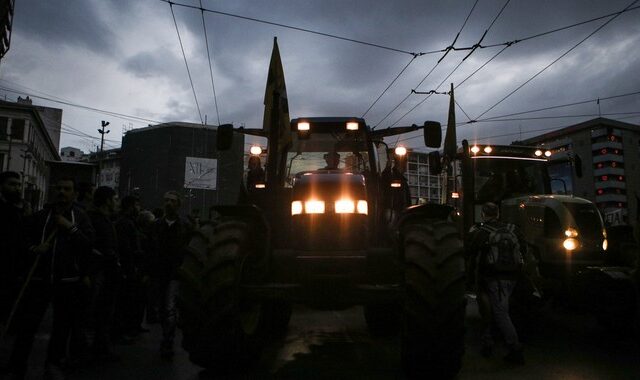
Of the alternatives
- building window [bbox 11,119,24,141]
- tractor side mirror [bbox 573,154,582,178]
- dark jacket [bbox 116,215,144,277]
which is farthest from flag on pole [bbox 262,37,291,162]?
building window [bbox 11,119,24,141]

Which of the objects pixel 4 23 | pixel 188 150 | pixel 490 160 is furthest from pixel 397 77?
pixel 188 150

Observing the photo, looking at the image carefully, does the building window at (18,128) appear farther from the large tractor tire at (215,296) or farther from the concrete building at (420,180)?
the concrete building at (420,180)

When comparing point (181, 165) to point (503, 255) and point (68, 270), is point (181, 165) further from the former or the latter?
point (503, 255)

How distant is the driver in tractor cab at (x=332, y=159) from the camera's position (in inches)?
231

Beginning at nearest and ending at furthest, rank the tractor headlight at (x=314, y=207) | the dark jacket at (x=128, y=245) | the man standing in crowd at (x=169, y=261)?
the tractor headlight at (x=314, y=207), the man standing in crowd at (x=169, y=261), the dark jacket at (x=128, y=245)

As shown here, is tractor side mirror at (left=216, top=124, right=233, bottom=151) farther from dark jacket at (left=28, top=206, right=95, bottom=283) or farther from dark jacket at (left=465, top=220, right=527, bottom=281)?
dark jacket at (left=465, top=220, right=527, bottom=281)

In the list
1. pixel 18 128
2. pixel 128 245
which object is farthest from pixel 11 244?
pixel 18 128

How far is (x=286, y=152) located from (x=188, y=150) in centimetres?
5715

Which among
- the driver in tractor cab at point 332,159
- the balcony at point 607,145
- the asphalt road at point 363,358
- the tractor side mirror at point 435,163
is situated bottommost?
the asphalt road at point 363,358

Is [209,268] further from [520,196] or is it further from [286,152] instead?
[520,196]

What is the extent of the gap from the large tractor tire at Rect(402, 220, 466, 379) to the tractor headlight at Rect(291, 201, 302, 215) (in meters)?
1.21

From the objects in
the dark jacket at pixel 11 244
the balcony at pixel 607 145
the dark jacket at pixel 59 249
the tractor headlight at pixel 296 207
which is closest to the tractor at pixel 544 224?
the tractor headlight at pixel 296 207

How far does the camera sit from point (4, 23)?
31.4 ft

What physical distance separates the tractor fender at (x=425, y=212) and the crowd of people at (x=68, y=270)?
9.15ft
